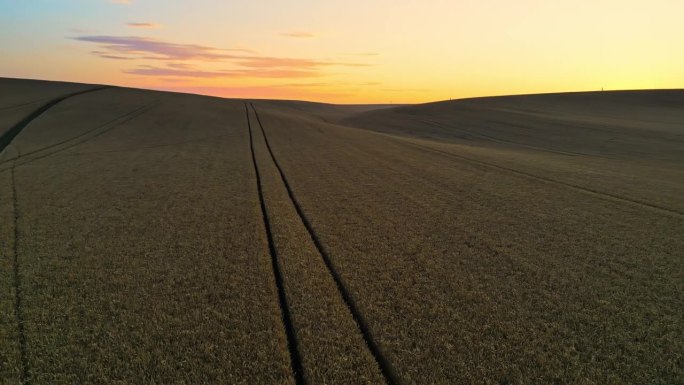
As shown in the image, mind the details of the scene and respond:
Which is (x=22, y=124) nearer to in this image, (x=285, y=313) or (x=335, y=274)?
(x=335, y=274)

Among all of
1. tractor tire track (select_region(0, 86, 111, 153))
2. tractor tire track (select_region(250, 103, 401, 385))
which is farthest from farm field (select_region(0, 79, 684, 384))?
tractor tire track (select_region(0, 86, 111, 153))

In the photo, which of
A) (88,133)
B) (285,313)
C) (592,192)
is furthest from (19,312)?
(88,133)

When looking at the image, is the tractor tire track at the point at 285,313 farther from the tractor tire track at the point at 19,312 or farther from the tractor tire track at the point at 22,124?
the tractor tire track at the point at 22,124

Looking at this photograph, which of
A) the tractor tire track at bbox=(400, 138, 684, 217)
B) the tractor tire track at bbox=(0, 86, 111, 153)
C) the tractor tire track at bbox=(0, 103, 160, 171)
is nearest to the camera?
the tractor tire track at bbox=(400, 138, 684, 217)

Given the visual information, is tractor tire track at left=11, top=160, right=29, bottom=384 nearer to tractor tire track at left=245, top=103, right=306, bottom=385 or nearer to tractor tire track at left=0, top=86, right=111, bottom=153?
tractor tire track at left=245, top=103, right=306, bottom=385

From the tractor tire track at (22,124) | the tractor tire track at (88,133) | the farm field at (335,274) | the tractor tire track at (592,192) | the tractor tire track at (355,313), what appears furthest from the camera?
the tractor tire track at (22,124)

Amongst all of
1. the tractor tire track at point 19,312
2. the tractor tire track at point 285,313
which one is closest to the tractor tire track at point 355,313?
the tractor tire track at point 285,313

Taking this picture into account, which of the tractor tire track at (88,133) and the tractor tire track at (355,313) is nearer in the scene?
the tractor tire track at (355,313)

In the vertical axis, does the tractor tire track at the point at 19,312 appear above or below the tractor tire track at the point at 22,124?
below

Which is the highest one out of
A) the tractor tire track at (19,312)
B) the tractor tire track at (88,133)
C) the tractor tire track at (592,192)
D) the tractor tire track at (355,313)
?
the tractor tire track at (88,133)
